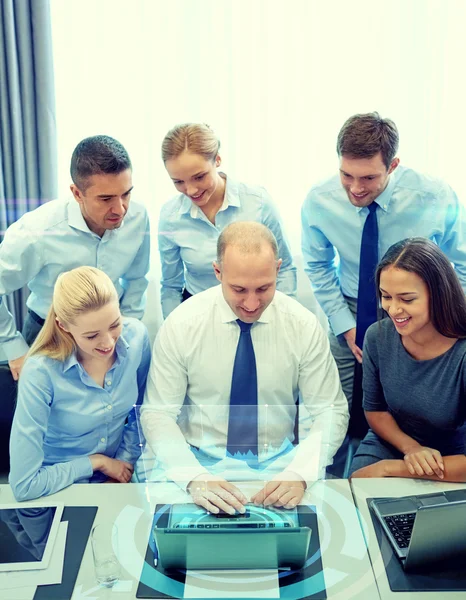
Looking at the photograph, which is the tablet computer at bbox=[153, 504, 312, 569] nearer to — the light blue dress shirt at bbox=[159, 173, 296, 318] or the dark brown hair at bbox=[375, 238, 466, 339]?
the dark brown hair at bbox=[375, 238, 466, 339]

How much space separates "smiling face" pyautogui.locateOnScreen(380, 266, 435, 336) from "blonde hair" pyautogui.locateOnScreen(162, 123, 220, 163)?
73 centimetres

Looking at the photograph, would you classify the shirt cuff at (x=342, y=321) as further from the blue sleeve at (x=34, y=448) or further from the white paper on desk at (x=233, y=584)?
the white paper on desk at (x=233, y=584)

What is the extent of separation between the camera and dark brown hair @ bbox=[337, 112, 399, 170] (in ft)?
7.27

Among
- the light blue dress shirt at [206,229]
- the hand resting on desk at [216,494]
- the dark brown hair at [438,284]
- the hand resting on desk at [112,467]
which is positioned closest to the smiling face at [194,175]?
the light blue dress shirt at [206,229]

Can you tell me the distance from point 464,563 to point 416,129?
216 centimetres

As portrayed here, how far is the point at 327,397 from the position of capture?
2.03 meters

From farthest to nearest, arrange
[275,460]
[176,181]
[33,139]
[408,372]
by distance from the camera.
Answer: [33,139] < [176,181] < [408,372] < [275,460]

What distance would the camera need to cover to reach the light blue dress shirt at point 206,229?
2.50 meters

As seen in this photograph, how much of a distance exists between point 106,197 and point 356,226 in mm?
904

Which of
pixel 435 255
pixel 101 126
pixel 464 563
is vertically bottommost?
pixel 464 563

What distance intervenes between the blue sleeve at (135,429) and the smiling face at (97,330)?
20cm

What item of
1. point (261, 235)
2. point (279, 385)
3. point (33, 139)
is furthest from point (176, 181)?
point (33, 139)

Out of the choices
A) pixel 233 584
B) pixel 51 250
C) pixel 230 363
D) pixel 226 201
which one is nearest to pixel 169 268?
pixel 226 201

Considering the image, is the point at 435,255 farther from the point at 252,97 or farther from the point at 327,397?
the point at 252,97
